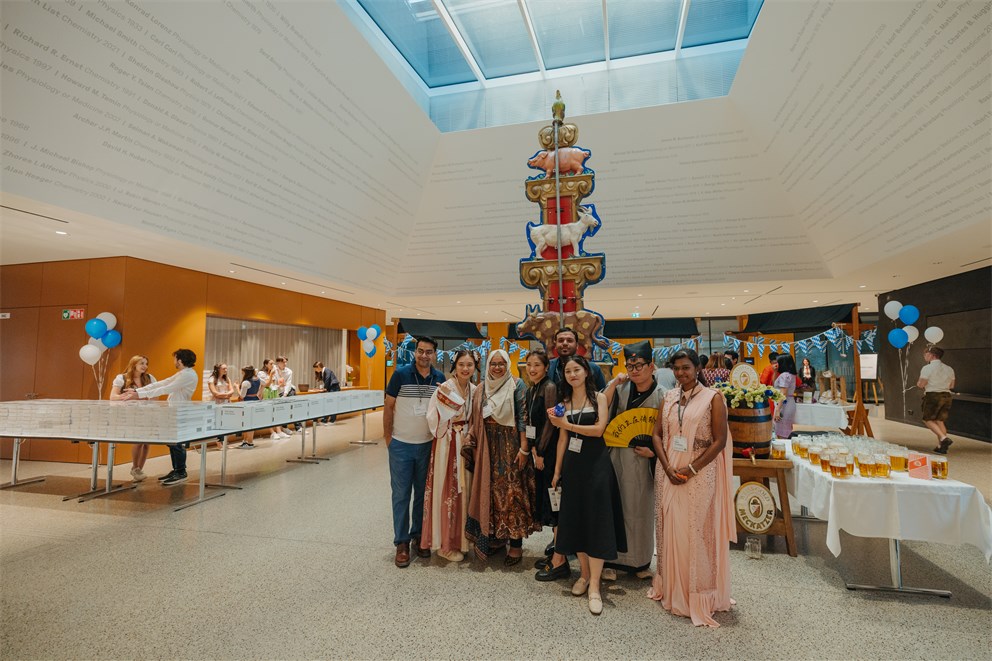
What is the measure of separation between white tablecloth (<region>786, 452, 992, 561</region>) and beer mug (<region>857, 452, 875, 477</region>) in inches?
1.9

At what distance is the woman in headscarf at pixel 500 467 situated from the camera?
297cm

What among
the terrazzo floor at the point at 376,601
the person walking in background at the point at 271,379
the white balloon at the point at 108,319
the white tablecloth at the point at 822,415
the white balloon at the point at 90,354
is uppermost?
the white balloon at the point at 108,319

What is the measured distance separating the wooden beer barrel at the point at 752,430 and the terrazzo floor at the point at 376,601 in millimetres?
728

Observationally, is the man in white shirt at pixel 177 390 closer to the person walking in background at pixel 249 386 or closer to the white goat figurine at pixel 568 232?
the person walking in background at pixel 249 386

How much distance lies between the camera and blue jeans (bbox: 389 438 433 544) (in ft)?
10.2

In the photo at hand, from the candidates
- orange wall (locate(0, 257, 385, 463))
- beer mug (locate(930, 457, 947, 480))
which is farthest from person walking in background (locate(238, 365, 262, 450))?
beer mug (locate(930, 457, 947, 480))

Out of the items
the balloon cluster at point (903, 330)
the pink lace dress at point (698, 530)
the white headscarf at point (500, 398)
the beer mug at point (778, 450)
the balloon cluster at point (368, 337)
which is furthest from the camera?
the balloon cluster at point (368, 337)

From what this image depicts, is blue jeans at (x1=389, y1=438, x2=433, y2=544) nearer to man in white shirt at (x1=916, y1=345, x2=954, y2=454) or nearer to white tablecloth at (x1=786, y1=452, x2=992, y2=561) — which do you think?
white tablecloth at (x1=786, y1=452, x2=992, y2=561)

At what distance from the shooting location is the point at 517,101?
679 centimetres

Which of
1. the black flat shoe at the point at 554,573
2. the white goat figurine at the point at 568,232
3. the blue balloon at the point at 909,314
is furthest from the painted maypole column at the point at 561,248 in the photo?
the blue balloon at the point at 909,314

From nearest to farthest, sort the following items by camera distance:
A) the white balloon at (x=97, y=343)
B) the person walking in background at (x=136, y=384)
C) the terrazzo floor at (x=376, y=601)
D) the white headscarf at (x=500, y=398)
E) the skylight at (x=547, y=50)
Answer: the terrazzo floor at (x=376, y=601) → the white headscarf at (x=500, y=398) → the person walking in background at (x=136, y=384) → the white balloon at (x=97, y=343) → the skylight at (x=547, y=50)

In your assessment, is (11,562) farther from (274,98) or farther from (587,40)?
(587,40)

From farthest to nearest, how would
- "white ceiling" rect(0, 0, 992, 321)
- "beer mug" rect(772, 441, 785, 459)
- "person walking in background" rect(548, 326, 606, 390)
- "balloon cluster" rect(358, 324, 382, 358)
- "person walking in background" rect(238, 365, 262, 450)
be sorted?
"balloon cluster" rect(358, 324, 382, 358) < "person walking in background" rect(238, 365, 262, 450) < "white ceiling" rect(0, 0, 992, 321) < "beer mug" rect(772, 441, 785, 459) < "person walking in background" rect(548, 326, 606, 390)

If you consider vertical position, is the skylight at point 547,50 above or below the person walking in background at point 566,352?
above
